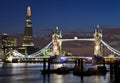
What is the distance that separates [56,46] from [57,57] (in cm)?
476

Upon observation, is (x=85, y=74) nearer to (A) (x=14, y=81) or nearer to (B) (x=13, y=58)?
(A) (x=14, y=81)

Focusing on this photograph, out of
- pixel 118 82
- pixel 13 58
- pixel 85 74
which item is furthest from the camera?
pixel 13 58

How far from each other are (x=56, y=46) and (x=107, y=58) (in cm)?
1665

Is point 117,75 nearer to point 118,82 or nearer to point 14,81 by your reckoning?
point 118,82

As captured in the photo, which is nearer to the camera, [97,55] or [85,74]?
[85,74]

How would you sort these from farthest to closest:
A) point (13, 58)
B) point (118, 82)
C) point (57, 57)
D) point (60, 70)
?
point (13, 58)
point (57, 57)
point (60, 70)
point (118, 82)

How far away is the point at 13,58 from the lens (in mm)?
158625

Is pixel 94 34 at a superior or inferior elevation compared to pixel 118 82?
superior

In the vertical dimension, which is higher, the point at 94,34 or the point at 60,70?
the point at 94,34

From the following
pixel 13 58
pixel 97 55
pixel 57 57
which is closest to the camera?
pixel 97 55

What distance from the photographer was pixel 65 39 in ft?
439

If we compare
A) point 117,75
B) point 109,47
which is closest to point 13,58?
point 109,47

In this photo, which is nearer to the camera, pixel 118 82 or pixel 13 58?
pixel 118 82

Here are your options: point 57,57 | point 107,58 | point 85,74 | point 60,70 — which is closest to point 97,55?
point 107,58
